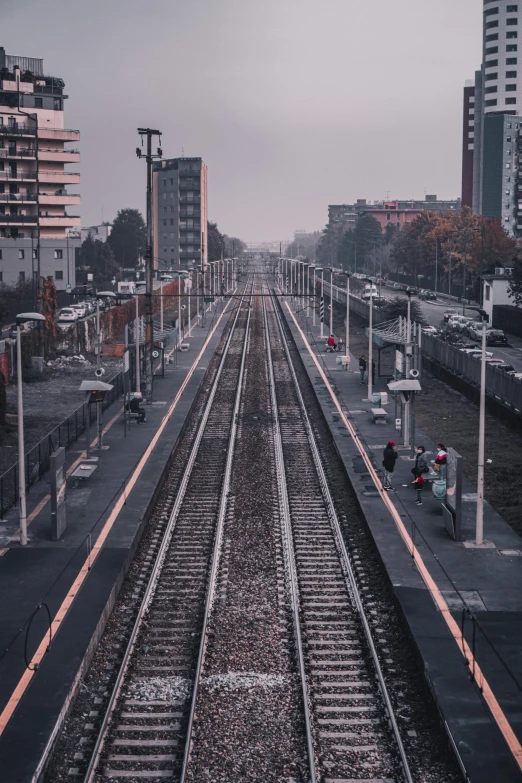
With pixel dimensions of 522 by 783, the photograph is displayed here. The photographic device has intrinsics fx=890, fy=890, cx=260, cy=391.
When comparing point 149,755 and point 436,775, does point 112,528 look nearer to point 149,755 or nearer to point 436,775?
point 149,755

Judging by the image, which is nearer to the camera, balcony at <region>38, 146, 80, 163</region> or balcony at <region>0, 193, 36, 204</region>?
balcony at <region>0, 193, 36, 204</region>

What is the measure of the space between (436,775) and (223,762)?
2.74 m

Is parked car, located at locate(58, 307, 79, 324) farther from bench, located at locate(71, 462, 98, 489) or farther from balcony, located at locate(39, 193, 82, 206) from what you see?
bench, located at locate(71, 462, 98, 489)

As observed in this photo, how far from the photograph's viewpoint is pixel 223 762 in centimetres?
1162

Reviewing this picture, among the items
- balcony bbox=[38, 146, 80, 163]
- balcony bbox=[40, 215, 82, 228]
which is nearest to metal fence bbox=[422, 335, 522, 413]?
balcony bbox=[40, 215, 82, 228]

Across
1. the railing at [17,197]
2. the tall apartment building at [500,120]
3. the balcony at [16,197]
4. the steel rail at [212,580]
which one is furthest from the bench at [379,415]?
the tall apartment building at [500,120]

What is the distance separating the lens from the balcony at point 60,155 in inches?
3452

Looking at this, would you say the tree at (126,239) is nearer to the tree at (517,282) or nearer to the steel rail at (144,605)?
the tree at (517,282)

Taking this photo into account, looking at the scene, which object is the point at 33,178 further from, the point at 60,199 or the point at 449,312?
the point at 449,312

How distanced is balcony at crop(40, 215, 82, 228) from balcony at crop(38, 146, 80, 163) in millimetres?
5553

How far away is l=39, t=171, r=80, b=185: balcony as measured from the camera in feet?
290

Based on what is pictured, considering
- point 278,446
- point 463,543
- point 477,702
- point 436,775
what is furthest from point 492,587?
point 278,446

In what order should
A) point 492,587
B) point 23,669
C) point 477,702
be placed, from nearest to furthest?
point 477,702
point 23,669
point 492,587

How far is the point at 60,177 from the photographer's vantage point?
89.2 meters
